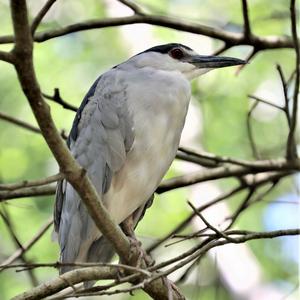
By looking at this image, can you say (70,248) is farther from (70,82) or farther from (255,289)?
(70,82)

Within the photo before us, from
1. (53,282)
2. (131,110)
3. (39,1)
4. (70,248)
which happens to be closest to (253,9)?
(39,1)

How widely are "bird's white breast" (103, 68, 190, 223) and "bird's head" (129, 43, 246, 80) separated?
7.2 inches

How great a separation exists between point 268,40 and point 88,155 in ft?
3.51

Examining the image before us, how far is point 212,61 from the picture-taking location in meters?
3.63

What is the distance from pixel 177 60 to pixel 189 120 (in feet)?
4.65

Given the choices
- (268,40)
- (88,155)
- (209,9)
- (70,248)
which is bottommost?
(70,248)

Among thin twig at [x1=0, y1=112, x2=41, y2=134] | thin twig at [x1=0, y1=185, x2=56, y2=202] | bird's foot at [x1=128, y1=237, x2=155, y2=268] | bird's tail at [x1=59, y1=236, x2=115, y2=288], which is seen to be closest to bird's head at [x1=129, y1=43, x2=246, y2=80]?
thin twig at [x1=0, y1=112, x2=41, y2=134]

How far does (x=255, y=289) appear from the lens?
4738mm

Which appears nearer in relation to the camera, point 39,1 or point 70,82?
point 39,1

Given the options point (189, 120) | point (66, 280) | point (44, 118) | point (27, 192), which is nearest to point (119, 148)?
point (27, 192)

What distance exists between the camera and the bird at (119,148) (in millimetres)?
3301

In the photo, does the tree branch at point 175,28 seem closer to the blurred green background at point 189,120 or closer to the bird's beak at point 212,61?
the bird's beak at point 212,61

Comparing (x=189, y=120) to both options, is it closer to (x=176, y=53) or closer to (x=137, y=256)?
(x=176, y=53)

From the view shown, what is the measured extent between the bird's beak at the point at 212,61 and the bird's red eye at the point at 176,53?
6 centimetres
